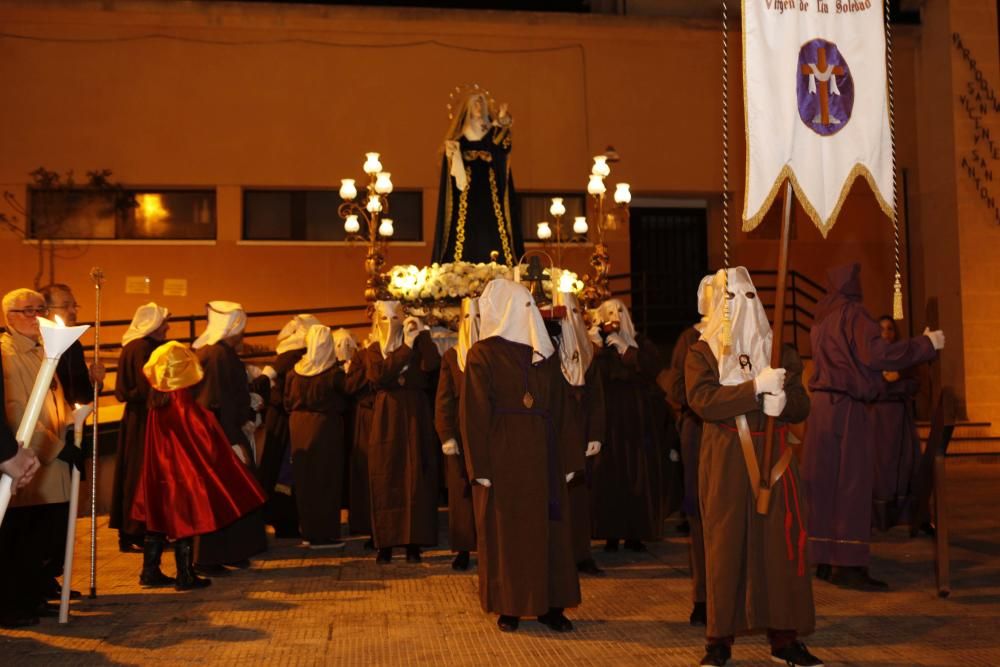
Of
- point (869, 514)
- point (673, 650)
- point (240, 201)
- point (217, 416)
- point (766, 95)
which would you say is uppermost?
point (240, 201)

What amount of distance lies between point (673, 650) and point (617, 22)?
15.5 metres

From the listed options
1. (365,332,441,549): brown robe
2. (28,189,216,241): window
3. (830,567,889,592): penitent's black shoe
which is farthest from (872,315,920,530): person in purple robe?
(28,189,216,241): window

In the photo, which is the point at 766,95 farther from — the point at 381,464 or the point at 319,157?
the point at 319,157

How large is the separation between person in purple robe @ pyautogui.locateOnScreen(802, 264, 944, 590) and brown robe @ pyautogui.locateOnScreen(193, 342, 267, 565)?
4.10m

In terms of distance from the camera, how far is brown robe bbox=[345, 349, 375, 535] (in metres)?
9.11

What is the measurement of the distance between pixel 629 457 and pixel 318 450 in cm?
269

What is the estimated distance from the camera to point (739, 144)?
19391 millimetres

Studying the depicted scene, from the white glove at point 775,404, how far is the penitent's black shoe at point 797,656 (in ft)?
3.81

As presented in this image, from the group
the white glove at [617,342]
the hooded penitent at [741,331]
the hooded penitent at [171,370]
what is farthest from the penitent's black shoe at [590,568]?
the hooded penitent at [171,370]

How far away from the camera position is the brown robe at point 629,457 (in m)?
8.84

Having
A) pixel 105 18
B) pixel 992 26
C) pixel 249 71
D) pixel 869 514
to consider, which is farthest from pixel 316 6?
pixel 869 514

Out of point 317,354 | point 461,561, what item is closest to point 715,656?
point 461,561

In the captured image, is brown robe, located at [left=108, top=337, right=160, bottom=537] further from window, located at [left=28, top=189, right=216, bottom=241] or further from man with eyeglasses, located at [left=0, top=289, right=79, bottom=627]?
window, located at [left=28, top=189, right=216, bottom=241]

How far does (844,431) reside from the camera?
7.43m
